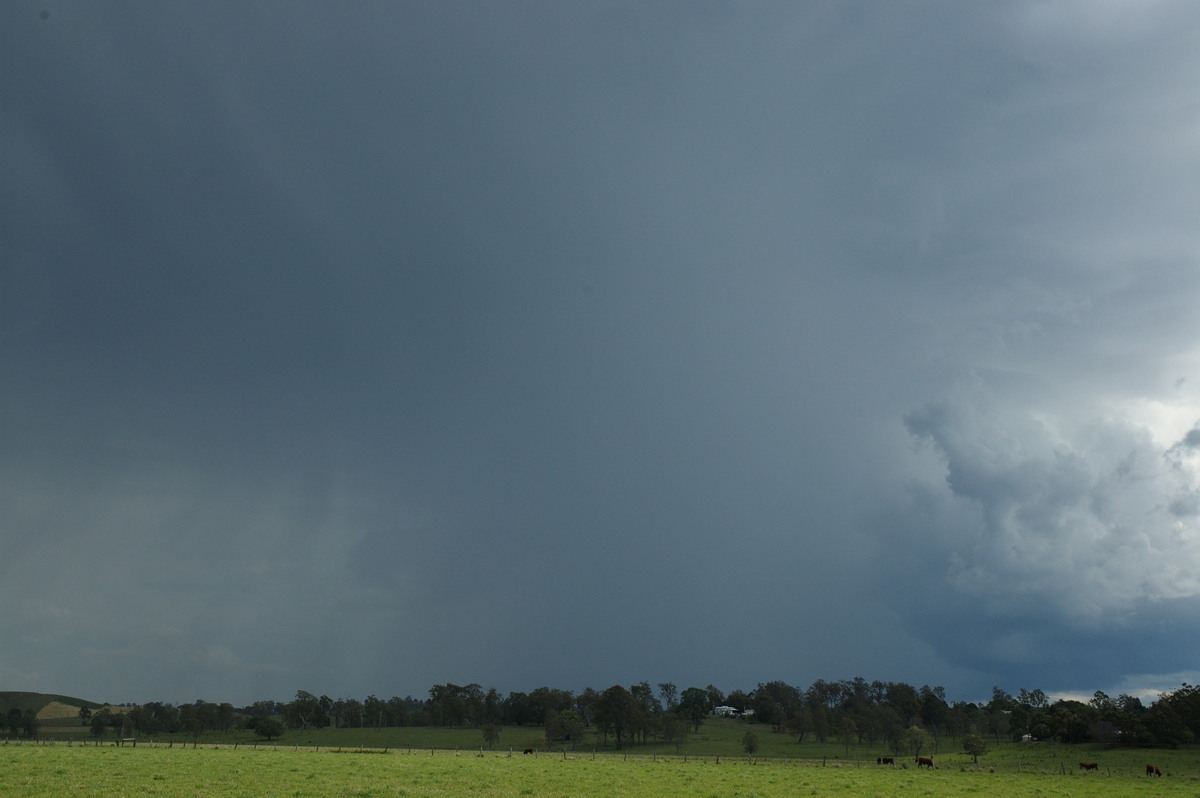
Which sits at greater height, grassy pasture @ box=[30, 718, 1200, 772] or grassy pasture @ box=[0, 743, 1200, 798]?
grassy pasture @ box=[0, 743, 1200, 798]

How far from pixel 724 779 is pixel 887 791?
1080 cm

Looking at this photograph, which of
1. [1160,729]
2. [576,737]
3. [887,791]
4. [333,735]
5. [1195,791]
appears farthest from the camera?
[333,735]

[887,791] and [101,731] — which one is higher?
[887,791]

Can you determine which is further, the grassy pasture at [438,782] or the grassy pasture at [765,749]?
the grassy pasture at [765,749]

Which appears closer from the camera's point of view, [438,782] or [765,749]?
[438,782]

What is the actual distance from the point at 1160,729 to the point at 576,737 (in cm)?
10493

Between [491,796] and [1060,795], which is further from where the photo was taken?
[1060,795]

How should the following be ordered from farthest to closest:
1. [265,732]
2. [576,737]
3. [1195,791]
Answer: [265,732] < [576,737] < [1195,791]

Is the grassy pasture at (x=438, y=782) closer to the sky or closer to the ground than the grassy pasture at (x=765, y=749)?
closer to the sky

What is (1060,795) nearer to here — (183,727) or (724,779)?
(724,779)

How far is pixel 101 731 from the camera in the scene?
7421 inches

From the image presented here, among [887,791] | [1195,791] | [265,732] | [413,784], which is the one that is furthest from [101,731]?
[1195,791]

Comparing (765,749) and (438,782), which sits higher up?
(438,782)

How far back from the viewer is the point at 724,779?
50.3 meters
